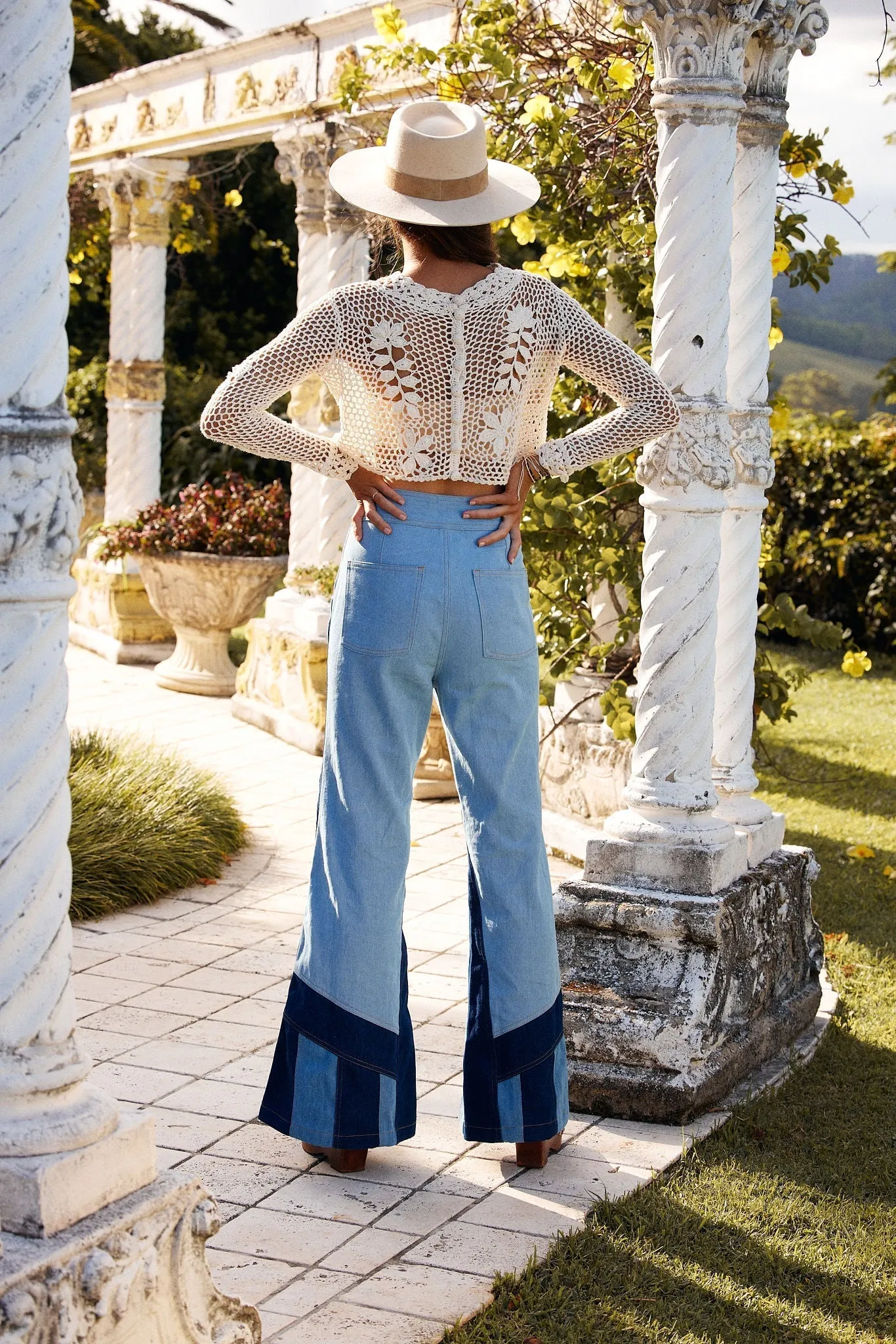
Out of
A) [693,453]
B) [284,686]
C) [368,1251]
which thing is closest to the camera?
[368,1251]

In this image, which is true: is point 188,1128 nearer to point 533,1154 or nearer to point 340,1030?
point 340,1030

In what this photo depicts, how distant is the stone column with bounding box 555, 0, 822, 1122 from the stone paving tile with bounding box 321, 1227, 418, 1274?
33.7 inches

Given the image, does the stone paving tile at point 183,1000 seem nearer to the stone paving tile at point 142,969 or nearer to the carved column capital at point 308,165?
the stone paving tile at point 142,969

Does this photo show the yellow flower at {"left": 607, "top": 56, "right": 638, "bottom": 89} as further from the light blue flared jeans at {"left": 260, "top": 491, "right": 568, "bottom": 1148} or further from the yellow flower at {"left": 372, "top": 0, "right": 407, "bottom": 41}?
the light blue flared jeans at {"left": 260, "top": 491, "right": 568, "bottom": 1148}

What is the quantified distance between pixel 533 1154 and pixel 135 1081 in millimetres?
1005

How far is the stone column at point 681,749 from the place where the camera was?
12.5ft

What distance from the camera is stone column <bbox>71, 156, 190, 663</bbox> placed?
1130cm

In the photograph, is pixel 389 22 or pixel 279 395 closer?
pixel 279 395

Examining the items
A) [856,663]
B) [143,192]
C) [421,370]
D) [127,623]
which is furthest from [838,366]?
[421,370]

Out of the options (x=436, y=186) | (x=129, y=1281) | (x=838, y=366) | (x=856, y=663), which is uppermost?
(x=838, y=366)

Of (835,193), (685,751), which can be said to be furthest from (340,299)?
(835,193)

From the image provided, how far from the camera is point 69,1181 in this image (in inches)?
88.3

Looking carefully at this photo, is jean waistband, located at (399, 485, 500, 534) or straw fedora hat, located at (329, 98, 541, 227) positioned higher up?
straw fedora hat, located at (329, 98, 541, 227)

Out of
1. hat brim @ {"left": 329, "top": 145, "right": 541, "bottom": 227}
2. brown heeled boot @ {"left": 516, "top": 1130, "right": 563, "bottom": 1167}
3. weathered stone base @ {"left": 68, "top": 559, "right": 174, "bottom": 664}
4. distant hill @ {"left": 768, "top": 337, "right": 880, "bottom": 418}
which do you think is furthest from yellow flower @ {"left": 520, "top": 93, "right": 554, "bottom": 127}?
distant hill @ {"left": 768, "top": 337, "right": 880, "bottom": 418}
